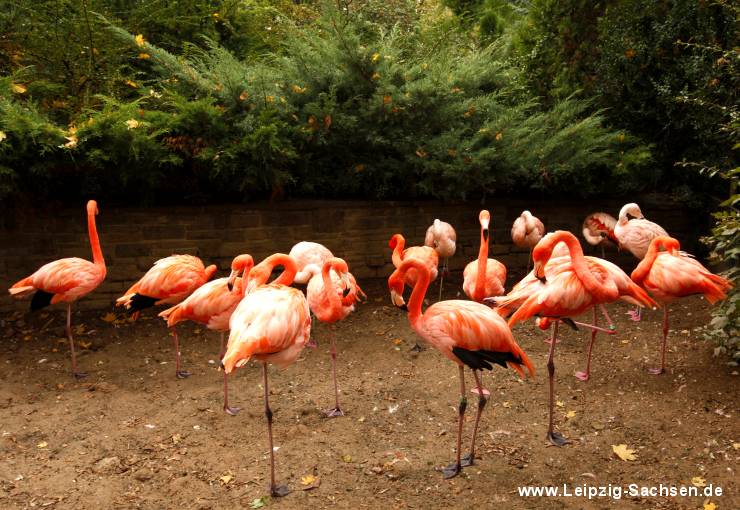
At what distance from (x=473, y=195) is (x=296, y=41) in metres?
2.70

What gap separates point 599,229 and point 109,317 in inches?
217

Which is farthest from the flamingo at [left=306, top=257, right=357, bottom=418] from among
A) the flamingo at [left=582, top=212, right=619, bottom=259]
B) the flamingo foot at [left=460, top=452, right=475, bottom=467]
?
the flamingo at [left=582, top=212, right=619, bottom=259]

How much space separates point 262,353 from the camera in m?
3.33

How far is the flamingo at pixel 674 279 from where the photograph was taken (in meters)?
4.43

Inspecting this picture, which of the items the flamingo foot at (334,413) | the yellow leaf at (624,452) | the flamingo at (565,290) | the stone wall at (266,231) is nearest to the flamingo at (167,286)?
the stone wall at (266,231)

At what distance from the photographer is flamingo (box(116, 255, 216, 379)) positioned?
15.7ft

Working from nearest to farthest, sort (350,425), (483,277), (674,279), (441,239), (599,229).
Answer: (350,425) < (674,279) < (483,277) < (441,239) < (599,229)

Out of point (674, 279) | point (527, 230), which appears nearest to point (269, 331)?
point (674, 279)

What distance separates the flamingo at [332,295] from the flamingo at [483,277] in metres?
1.05

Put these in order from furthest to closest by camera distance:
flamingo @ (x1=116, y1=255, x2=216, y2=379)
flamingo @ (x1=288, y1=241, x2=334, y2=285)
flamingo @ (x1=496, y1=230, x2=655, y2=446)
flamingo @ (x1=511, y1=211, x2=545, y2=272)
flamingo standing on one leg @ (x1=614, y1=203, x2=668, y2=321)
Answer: flamingo @ (x1=511, y1=211, x2=545, y2=272) < flamingo standing on one leg @ (x1=614, y1=203, x2=668, y2=321) < flamingo @ (x1=288, y1=241, x2=334, y2=285) < flamingo @ (x1=116, y1=255, x2=216, y2=379) < flamingo @ (x1=496, y1=230, x2=655, y2=446)

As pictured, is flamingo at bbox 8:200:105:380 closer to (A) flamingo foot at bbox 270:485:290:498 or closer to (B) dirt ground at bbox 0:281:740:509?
(B) dirt ground at bbox 0:281:740:509

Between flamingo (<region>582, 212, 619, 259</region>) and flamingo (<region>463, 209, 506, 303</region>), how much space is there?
2.20 meters

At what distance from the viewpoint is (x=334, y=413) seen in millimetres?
4227

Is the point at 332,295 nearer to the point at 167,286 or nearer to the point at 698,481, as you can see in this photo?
the point at 167,286
